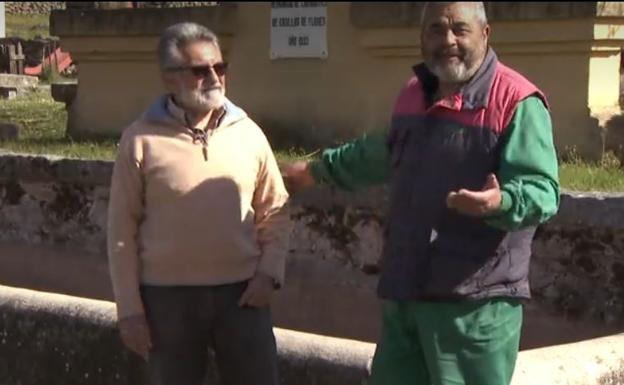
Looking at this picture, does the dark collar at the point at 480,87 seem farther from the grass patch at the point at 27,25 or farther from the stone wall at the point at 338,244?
the grass patch at the point at 27,25

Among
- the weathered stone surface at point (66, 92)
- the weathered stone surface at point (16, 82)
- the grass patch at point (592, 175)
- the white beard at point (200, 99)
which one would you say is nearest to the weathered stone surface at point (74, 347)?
the white beard at point (200, 99)

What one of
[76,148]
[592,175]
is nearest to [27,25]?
[76,148]

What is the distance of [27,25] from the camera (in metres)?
31.7

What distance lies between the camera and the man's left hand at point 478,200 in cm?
319

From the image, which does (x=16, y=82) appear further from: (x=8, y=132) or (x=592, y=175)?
(x=592, y=175)

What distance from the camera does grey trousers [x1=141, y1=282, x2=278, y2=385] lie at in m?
3.89

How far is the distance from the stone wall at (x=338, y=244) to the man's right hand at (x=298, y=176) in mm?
1532

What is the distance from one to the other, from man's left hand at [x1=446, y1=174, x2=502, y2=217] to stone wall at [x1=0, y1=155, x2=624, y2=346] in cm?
203

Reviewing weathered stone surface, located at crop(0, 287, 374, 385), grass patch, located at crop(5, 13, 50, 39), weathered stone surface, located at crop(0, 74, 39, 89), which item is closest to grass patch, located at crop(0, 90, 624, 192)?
weathered stone surface, located at crop(0, 287, 374, 385)

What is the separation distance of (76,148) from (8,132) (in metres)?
1.56

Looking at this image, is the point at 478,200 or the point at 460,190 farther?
the point at 460,190

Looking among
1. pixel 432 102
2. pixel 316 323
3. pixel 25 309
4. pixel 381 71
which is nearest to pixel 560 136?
pixel 381 71

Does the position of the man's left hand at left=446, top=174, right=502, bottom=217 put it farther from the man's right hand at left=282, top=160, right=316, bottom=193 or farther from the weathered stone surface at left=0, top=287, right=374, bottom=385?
the weathered stone surface at left=0, top=287, right=374, bottom=385

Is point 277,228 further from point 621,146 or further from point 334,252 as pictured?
point 621,146
